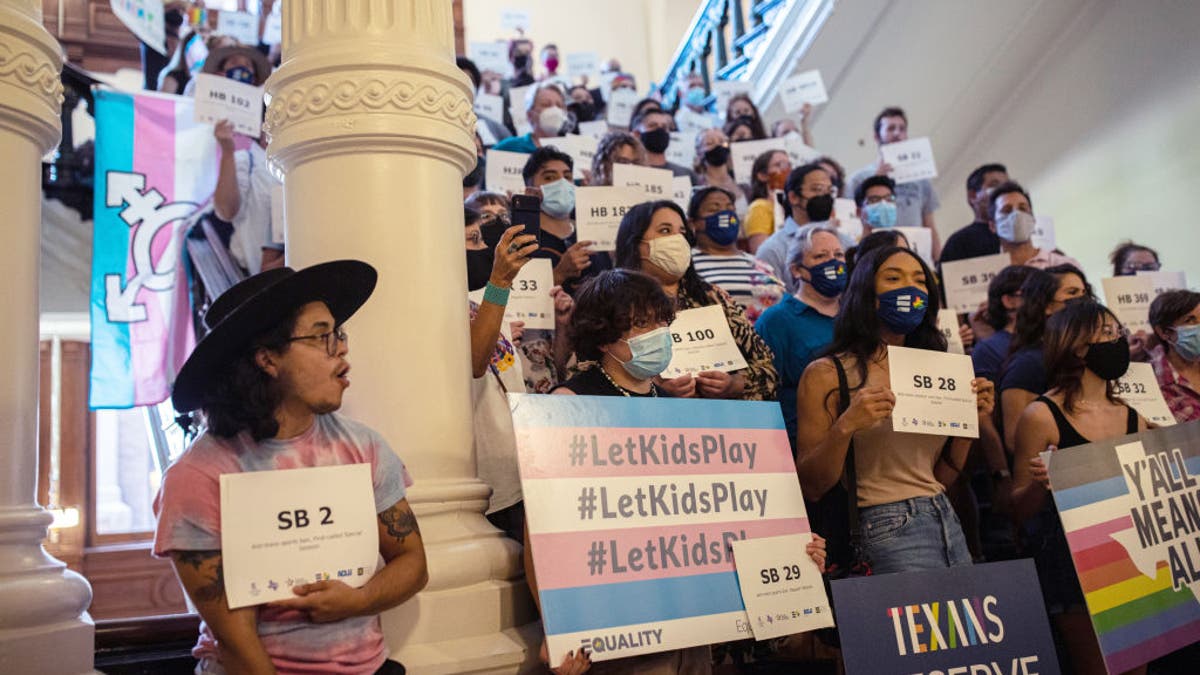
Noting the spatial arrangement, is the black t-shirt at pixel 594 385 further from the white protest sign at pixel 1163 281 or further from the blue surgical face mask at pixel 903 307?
the white protest sign at pixel 1163 281

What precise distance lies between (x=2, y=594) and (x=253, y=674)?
2.98 feet

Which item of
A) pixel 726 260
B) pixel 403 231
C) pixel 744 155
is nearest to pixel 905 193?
pixel 744 155

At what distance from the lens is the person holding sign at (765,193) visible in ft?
20.0

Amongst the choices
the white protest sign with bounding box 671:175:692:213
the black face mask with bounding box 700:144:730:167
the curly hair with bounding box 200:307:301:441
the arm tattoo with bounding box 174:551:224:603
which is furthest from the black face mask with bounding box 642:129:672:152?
the arm tattoo with bounding box 174:551:224:603

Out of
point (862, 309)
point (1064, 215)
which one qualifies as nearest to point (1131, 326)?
point (862, 309)

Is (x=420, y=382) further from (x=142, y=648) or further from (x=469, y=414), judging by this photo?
(x=142, y=648)

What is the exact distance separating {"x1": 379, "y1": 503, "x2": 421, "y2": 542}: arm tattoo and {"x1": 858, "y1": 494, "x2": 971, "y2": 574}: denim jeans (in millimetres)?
1479

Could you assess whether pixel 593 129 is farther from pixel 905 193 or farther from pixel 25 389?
pixel 25 389

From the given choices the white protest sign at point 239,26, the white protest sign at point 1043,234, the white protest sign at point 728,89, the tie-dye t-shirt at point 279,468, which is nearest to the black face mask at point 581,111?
the white protest sign at point 728,89

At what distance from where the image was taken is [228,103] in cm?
541

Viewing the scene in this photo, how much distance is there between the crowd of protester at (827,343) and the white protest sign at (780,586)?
0.07 meters

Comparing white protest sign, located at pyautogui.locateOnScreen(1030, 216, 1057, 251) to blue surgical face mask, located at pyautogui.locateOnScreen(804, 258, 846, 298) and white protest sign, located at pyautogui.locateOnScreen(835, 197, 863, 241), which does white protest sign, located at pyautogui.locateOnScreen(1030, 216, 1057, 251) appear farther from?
blue surgical face mask, located at pyautogui.locateOnScreen(804, 258, 846, 298)

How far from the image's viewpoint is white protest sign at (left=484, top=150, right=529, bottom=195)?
17.8 ft

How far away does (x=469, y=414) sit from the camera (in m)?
2.88
